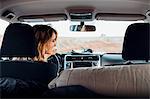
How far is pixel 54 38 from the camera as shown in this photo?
294cm

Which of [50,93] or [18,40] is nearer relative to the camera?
[50,93]

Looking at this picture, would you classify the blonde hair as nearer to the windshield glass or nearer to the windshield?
the windshield

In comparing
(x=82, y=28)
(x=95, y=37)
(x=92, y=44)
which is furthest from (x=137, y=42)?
(x=92, y=44)

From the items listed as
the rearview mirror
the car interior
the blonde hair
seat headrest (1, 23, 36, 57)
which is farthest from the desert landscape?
seat headrest (1, 23, 36, 57)

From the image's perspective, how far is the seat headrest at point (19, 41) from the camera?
2.63 m

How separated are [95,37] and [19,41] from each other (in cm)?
187

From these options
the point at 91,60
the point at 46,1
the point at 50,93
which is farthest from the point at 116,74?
the point at 91,60

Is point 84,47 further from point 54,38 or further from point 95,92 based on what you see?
point 95,92

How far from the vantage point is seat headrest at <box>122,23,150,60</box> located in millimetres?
2480

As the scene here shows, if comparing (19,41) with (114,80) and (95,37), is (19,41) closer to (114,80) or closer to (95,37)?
(114,80)

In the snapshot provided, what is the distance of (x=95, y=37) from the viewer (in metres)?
4.40

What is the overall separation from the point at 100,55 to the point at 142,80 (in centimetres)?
350

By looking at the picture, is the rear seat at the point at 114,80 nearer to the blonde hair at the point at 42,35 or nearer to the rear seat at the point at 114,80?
the rear seat at the point at 114,80

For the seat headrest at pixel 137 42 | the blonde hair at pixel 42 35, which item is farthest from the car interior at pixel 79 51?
the blonde hair at pixel 42 35
